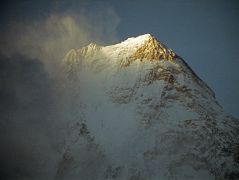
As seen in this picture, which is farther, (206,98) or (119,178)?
(206,98)

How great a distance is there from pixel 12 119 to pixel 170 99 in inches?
1647

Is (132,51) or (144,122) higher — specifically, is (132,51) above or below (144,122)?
above

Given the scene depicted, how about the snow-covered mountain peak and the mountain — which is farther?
the snow-covered mountain peak

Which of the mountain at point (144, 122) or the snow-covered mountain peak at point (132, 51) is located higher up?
the snow-covered mountain peak at point (132, 51)

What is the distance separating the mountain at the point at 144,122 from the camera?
5025 cm

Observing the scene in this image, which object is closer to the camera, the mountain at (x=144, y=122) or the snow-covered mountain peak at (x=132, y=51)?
the mountain at (x=144, y=122)

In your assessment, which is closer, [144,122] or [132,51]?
[144,122]

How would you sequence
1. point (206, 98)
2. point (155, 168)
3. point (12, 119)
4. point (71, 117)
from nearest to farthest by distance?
point (155, 168) < point (206, 98) < point (71, 117) < point (12, 119)

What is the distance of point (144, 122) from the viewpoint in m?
58.2

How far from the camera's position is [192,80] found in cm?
6562

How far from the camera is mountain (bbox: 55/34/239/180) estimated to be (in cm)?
5025

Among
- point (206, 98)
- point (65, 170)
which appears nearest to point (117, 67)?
point (206, 98)

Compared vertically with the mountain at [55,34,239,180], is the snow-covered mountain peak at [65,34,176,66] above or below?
above

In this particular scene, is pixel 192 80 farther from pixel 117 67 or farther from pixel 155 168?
pixel 155 168
